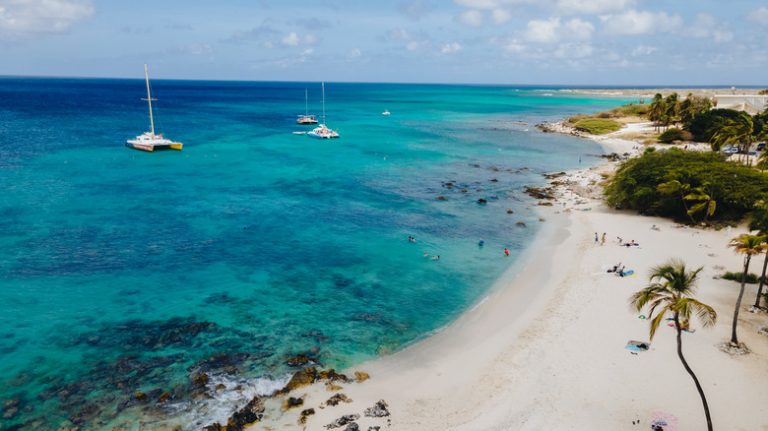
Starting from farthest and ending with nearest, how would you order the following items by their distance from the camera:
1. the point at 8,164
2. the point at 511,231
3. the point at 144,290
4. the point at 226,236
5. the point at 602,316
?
1. the point at 8,164
2. the point at 511,231
3. the point at 226,236
4. the point at 144,290
5. the point at 602,316

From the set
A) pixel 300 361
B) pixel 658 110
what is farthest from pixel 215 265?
pixel 658 110

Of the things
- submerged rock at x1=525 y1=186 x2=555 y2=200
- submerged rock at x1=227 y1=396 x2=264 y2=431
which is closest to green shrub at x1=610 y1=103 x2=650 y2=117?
submerged rock at x1=525 y1=186 x2=555 y2=200

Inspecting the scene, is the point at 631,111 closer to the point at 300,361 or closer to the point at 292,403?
the point at 300,361

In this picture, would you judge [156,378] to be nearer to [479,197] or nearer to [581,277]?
[581,277]

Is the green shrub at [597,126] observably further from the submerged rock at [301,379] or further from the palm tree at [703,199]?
the submerged rock at [301,379]

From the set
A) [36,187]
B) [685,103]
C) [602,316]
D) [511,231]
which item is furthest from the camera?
[685,103]

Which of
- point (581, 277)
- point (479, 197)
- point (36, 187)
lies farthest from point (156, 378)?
point (36, 187)
